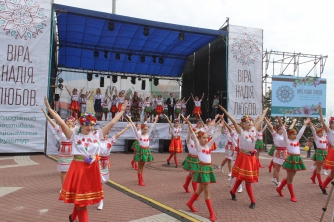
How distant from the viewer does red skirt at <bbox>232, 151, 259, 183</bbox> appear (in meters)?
5.90

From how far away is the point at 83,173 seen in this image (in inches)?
158

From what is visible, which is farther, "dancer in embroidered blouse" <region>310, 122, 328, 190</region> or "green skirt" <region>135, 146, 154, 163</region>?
"dancer in embroidered blouse" <region>310, 122, 328, 190</region>

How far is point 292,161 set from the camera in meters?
6.89

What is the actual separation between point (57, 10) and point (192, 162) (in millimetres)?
11708

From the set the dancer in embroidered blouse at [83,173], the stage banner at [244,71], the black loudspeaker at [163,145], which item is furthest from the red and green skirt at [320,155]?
the black loudspeaker at [163,145]

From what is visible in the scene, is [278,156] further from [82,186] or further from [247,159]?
[82,186]

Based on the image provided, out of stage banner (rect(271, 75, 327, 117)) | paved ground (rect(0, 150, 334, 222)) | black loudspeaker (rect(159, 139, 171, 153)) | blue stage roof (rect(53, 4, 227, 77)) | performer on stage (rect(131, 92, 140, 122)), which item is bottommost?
paved ground (rect(0, 150, 334, 222))

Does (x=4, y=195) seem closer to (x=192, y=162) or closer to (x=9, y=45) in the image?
(x=192, y=162)

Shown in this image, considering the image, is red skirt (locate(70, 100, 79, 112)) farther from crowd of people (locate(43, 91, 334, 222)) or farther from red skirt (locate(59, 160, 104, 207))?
red skirt (locate(59, 160, 104, 207))

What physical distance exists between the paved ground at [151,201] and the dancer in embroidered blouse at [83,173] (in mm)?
1244

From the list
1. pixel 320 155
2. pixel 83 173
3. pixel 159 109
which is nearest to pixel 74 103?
pixel 159 109

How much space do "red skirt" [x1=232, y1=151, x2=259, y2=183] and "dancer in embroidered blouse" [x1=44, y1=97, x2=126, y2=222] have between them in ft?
10.3

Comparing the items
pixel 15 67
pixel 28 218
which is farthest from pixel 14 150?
pixel 28 218


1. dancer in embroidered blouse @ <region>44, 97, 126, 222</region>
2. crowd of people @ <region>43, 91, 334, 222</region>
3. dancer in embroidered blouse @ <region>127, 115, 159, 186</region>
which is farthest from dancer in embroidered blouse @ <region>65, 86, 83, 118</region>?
dancer in embroidered blouse @ <region>44, 97, 126, 222</region>
